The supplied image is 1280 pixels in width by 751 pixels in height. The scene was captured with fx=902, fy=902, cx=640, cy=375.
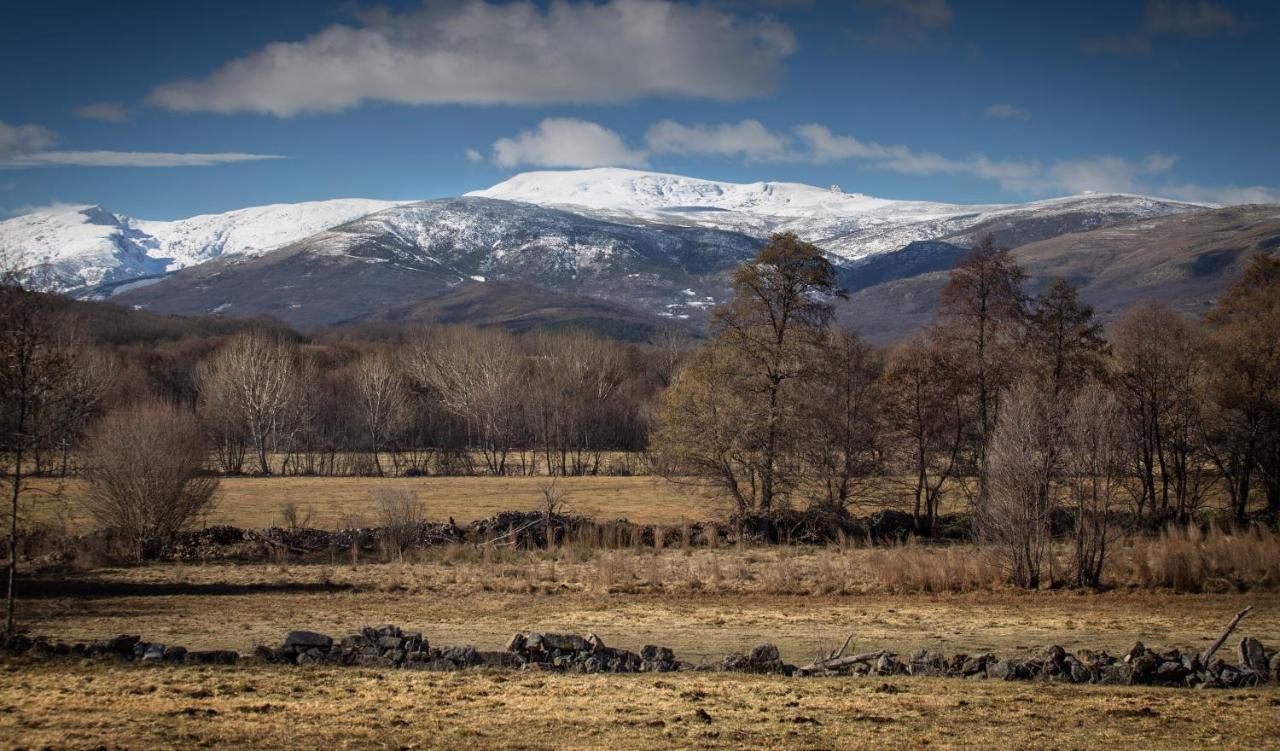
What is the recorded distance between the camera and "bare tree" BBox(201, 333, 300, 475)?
8794 centimetres

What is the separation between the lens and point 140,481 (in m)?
38.2

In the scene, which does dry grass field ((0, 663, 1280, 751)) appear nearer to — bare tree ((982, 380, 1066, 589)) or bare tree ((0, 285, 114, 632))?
bare tree ((0, 285, 114, 632))

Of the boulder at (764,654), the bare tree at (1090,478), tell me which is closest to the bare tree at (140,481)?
the boulder at (764,654)

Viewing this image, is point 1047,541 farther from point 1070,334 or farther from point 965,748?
point 965,748

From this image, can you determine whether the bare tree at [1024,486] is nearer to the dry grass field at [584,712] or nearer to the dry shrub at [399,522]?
the dry grass field at [584,712]

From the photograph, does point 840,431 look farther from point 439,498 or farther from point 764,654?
point 439,498

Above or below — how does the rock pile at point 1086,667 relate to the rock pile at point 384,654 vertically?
above

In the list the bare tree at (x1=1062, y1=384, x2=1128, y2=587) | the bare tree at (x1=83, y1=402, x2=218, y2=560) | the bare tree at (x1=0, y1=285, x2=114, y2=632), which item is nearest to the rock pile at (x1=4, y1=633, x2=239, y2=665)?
the bare tree at (x1=0, y1=285, x2=114, y2=632)

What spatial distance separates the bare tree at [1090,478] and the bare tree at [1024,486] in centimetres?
54

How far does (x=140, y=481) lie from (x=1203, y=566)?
40987 millimetres

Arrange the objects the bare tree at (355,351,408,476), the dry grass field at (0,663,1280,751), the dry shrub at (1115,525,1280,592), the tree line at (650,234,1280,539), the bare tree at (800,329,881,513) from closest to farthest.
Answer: the dry grass field at (0,663,1280,751)
the dry shrub at (1115,525,1280,592)
the tree line at (650,234,1280,539)
the bare tree at (800,329,881,513)
the bare tree at (355,351,408,476)

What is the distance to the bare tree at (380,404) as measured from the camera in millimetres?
93562

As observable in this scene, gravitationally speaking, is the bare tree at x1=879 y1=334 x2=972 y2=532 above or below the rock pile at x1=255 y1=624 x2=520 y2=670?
above

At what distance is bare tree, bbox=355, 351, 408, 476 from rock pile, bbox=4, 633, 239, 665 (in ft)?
237
